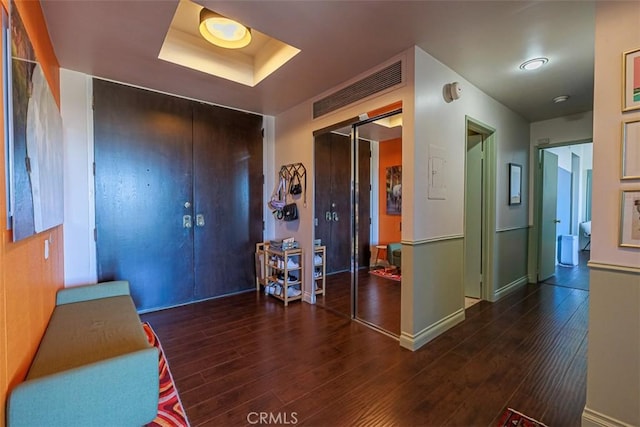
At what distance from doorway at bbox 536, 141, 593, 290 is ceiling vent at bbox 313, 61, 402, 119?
11.0 feet

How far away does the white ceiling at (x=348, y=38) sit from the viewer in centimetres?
186

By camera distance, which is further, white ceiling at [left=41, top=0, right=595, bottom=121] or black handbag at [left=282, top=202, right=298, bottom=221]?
black handbag at [left=282, top=202, right=298, bottom=221]

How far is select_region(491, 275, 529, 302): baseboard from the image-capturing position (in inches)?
144

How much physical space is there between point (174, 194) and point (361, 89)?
7.98 feet

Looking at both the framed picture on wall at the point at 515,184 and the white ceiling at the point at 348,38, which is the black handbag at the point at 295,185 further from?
the framed picture on wall at the point at 515,184

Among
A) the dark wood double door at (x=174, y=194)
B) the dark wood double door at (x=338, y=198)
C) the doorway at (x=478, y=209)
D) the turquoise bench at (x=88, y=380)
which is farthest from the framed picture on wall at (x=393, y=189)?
the turquoise bench at (x=88, y=380)

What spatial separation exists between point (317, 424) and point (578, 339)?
2556 millimetres

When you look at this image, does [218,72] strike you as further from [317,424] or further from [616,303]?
[616,303]

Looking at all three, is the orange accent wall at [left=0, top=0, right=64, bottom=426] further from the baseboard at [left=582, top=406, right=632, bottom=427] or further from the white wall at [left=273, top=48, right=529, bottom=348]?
the baseboard at [left=582, top=406, right=632, bottom=427]

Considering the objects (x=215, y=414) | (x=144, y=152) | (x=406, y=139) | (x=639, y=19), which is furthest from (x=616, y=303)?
(x=144, y=152)

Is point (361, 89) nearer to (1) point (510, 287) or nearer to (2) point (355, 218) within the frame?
(2) point (355, 218)

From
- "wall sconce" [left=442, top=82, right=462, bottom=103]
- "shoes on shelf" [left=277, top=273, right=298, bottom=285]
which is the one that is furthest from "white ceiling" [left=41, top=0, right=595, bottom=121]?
"shoes on shelf" [left=277, top=273, right=298, bottom=285]

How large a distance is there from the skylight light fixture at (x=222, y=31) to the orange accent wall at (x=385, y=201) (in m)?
2.25

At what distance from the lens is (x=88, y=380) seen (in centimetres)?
122
